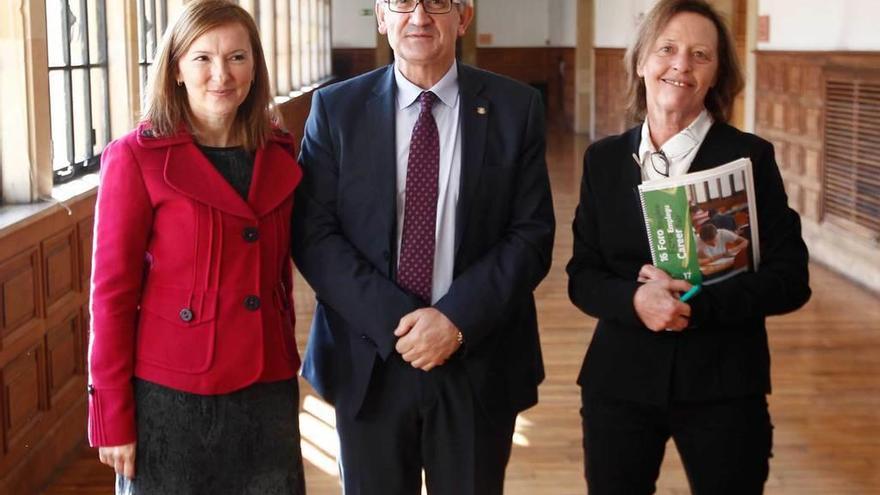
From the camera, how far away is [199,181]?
8.36 ft

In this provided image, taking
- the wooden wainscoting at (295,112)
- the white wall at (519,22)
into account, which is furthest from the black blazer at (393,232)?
the white wall at (519,22)

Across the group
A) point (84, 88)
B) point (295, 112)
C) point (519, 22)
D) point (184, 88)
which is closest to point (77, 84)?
point (84, 88)

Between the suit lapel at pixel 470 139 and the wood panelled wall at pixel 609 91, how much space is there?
55.2 ft

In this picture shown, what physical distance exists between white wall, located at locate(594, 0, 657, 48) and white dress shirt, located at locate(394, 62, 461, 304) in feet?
49.7

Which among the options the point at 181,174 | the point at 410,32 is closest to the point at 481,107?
the point at 410,32

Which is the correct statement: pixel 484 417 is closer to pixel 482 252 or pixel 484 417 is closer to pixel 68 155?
pixel 482 252

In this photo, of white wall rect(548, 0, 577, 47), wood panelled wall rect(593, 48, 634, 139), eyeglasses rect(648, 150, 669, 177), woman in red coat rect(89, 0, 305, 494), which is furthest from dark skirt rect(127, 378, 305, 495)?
white wall rect(548, 0, 577, 47)

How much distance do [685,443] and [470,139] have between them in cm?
85

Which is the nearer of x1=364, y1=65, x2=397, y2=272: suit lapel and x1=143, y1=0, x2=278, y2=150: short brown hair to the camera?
x1=143, y1=0, x2=278, y2=150: short brown hair

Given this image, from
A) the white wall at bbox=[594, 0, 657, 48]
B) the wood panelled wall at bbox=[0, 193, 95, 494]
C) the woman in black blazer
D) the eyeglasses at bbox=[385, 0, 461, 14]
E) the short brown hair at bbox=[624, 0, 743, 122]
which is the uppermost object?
the white wall at bbox=[594, 0, 657, 48]

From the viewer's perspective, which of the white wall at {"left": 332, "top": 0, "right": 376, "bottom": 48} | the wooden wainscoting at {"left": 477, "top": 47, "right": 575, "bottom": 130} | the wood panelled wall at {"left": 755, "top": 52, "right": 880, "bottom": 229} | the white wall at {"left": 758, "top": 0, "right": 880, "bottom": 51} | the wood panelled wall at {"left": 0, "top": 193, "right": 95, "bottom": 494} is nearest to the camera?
the wood panelled wall at {"left": 0, "top": 193, "right": 95, "bottom": 494}

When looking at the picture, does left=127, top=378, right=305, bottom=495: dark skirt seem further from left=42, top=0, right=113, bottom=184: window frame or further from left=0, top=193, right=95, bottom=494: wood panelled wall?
left=42, top=0, right=113, bottom=184: window frame

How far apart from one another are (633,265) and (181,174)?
1.04 meters

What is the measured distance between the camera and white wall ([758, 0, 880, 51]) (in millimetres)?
8633
